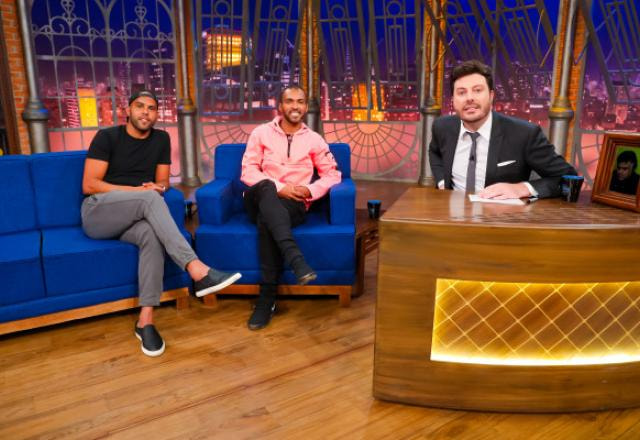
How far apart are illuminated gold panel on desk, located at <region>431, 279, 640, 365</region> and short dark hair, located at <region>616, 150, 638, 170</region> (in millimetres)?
432

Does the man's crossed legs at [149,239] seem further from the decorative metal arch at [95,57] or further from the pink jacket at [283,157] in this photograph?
the decorative metal arch at [95,57]

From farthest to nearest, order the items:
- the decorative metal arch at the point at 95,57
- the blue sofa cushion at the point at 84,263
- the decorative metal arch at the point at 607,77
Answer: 1. the decorative metal arch at the point at 95,57
2. the decorative metal arch at the point at 607,77
3. the blue sofa cushion at the point at 84,263

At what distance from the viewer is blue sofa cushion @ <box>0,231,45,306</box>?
7.51 ft

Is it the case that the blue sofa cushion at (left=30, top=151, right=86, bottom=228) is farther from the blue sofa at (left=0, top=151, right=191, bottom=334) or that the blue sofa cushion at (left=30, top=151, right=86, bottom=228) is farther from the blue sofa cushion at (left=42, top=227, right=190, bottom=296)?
the blue sofa cushion at (left=42, top=227, right=190, bottom=296)

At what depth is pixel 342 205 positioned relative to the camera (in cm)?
277

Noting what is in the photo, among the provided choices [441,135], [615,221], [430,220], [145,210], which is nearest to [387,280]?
[430,220]

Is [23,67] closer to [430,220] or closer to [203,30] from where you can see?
[203,30]

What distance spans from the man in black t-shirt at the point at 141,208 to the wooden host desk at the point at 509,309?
3.31 ft

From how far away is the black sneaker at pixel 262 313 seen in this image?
8.25 ft

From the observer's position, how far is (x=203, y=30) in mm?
5832

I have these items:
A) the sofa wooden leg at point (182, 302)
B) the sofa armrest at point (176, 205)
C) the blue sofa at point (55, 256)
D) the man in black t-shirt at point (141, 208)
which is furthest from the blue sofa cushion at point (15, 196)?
the sofa wooden leg at point (182, 302)

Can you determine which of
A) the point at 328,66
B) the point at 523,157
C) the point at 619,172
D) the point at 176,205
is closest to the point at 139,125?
the point at 176,205

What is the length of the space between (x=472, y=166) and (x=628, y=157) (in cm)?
62

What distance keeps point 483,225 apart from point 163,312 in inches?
72.0
